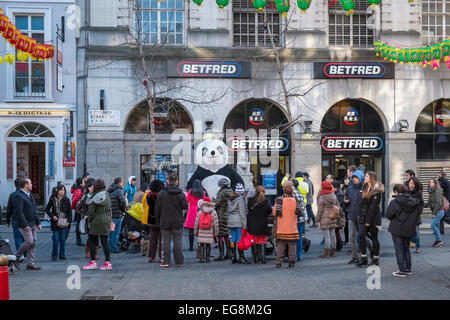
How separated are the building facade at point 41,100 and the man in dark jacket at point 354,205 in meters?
11.6

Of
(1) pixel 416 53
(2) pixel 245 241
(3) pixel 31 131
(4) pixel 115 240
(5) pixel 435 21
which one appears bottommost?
(4) pixel 115 240

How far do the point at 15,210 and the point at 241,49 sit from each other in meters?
12.2

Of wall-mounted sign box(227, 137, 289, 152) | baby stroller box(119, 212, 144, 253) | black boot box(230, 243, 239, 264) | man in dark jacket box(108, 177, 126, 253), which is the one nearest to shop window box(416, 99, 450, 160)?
wall-mounted sign box(227, 137, 289, 152)

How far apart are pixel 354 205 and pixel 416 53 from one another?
1055 centimetres

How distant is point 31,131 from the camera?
20.7 metres

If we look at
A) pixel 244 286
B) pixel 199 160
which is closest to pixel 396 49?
pixel 199 160

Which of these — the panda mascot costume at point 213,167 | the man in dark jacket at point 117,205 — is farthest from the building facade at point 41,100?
the man in dark jacket at point 117,205

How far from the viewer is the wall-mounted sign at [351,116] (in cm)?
2219

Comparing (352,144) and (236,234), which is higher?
(352,144)

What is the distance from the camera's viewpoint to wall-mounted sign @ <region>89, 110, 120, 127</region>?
67.9ft

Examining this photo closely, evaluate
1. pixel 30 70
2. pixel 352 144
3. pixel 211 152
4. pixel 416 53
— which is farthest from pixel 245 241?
pixel 30 70

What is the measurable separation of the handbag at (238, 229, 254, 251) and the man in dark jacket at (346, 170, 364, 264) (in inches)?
86.5

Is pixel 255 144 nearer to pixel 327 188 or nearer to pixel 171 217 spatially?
pixel 327 188

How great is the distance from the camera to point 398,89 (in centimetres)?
2208
